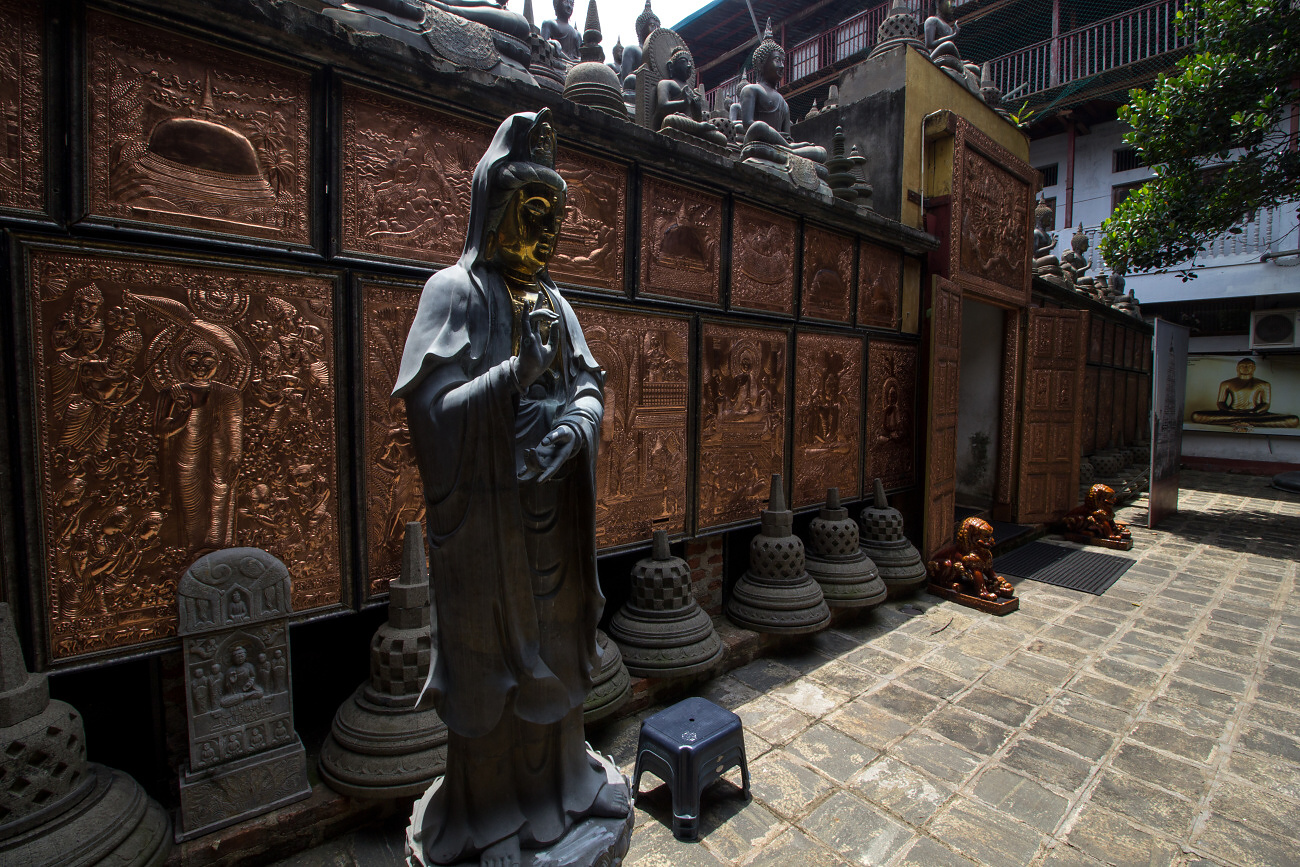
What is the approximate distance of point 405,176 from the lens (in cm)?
337

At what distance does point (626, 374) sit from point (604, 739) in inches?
97.4

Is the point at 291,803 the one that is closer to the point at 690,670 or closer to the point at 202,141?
the point at 690,670

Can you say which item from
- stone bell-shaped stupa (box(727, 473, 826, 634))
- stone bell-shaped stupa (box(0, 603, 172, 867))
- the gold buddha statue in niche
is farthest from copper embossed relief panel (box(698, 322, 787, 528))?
the gold buddha statue in niche

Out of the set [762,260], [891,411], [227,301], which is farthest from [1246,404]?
[227,301]

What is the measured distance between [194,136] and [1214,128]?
13.2 m

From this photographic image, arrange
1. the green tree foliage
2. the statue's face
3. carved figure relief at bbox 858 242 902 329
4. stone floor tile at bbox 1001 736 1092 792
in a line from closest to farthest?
the statue's face → stone floor tile at bbox 1001 736 1092 792 → carved figure relief at bbox 858 242 902 329 → the green tree foliage

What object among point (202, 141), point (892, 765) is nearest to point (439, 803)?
point (892, 765)

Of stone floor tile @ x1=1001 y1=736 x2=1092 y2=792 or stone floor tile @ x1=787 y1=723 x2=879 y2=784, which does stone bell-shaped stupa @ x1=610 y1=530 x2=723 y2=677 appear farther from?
stone floor tile @ x1=1001 y1=736 x2=1092 y2=792

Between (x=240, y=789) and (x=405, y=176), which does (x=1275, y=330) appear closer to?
(x=405, y=176)

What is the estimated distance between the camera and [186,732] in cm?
306

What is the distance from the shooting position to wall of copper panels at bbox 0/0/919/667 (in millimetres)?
2473

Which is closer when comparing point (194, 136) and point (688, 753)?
point (194, 136)

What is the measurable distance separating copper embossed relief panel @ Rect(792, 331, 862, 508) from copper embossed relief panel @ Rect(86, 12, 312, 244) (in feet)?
14.4

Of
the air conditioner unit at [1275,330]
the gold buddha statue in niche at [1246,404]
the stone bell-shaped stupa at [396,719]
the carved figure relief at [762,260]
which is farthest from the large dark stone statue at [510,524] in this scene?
the gold buddha statue in niche at [1246,404]
